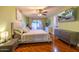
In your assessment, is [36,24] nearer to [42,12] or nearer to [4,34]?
[42,12]

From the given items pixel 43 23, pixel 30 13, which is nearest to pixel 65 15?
pixel 43 23

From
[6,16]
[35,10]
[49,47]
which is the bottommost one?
[49,47]

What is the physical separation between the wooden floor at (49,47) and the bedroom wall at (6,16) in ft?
1.49

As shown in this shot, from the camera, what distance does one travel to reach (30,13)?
2088 mm

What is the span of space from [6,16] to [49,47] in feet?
3.40

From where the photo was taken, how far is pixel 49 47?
2.00 meters

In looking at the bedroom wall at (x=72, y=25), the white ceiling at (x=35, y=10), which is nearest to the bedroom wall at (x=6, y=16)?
the white ceiling at (x=35, y=10)

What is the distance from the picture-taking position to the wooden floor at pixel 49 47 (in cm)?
193

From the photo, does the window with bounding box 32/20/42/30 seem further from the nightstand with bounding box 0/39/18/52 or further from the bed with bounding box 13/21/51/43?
the nightstand with bounding box 0/39/18/52

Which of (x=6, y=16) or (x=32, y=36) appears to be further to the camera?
(x=32, y=36)

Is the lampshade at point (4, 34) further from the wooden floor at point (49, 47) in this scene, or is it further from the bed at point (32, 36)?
the wooden floor at point (49, 47)

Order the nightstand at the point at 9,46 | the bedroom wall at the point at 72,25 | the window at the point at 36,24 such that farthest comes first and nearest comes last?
the window at the point at 36,24
the bedroom wall at the point at 72,25
the nightstand at the point at 9,46

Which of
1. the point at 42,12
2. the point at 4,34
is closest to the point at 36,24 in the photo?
the point at 42,12
